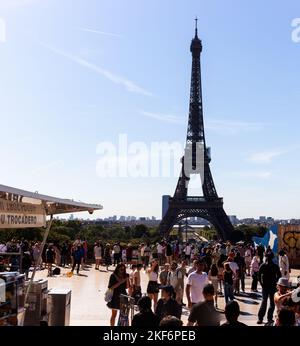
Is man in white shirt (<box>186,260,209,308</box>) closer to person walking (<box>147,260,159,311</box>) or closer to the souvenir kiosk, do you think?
person walking (<box>147,260,159,311</box>)

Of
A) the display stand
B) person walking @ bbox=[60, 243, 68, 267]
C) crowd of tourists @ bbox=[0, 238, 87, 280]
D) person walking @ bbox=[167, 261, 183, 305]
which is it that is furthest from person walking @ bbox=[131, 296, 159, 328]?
person walking @ bbox=[60, 243, 68, 267]

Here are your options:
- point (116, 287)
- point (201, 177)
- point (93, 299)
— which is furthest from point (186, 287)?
point (201, 177)

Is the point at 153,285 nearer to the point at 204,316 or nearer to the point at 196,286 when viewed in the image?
the point at 196,286

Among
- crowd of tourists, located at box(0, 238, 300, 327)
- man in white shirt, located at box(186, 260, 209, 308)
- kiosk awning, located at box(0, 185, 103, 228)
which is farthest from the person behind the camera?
man in white shirt, located at box(186, 260, 209, 308)

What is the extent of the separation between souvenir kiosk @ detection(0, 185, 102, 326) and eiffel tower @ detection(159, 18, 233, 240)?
6541 cm

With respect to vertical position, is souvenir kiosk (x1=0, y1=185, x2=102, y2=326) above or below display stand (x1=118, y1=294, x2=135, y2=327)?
above

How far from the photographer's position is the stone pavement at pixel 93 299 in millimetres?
11438

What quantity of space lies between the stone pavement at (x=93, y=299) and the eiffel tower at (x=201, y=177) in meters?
55.2

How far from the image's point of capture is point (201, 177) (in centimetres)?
8606

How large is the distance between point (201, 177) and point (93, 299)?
73.0m

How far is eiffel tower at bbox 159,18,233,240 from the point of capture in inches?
3044

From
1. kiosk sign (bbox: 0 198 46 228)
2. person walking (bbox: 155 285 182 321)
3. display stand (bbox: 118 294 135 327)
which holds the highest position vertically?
kiosk sign (bbox: 0 198 46 228)

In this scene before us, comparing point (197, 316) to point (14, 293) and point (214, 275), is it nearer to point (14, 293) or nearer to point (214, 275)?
point (14, 293)
